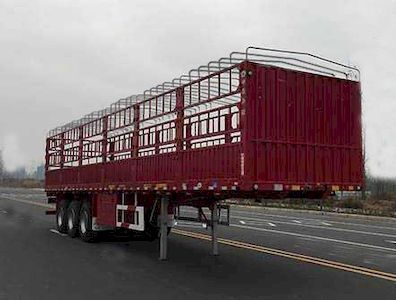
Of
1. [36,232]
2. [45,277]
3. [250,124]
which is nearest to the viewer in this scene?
[250,124]

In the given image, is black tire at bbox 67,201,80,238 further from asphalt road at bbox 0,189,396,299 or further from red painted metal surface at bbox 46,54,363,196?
red painted metal surface at bbox 46,54,363,196

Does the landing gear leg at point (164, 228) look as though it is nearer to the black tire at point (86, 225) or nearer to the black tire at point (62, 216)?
the black tire at point (86, 225)

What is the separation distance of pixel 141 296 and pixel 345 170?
14.1ft

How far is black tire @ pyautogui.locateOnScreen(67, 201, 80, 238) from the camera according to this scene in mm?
15859

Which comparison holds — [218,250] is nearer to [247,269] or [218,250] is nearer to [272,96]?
[247,269]

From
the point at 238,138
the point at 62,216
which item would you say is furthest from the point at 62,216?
the point at 238,138

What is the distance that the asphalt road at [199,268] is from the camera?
319 inches

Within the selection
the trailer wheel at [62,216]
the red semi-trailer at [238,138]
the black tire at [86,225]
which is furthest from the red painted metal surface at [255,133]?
the trailer wheel at [62,216]

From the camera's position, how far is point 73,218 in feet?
52.8

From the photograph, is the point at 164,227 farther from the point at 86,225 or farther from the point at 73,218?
the point at 73,218

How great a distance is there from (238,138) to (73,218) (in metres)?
8.69

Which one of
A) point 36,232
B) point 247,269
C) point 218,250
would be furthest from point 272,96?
point 36,232

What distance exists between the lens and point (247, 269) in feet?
33.7

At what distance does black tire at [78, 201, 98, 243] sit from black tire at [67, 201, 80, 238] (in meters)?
0.22
